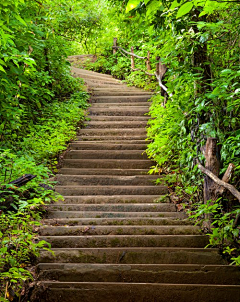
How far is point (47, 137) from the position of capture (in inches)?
275

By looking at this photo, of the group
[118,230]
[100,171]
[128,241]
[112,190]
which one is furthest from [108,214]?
[100,171]

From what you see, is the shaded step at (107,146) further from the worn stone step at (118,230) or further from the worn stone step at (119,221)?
the worn stone step at (118,230)

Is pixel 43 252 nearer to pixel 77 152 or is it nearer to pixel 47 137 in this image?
pixel 77 152

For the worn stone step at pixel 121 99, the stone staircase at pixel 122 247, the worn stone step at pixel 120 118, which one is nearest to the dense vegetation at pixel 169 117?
the stone staircase at pixel 122 247

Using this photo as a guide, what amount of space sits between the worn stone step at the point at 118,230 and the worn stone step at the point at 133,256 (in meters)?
0.44

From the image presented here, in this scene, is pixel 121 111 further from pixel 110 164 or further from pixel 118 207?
pixel 118 207

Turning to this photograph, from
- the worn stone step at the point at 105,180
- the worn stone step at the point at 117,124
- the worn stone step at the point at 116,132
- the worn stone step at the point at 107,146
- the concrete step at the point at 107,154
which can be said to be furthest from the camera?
the worn stone step at the point at 117,124

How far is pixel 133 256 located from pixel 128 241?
300mm

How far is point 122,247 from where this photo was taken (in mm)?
3553

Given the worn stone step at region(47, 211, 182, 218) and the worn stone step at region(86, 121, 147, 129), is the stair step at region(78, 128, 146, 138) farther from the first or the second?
the worn stone step at region(47, 211, 182, 218)

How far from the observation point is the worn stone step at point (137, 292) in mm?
2797

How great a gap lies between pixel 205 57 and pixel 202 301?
3.02m

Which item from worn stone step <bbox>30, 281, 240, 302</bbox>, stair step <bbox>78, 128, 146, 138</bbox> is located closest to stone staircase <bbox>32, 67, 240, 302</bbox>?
worn stone step <bbox>30, 281, 240, 302</bbox>

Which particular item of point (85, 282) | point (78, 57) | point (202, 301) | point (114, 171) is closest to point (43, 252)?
point (85, 282)
